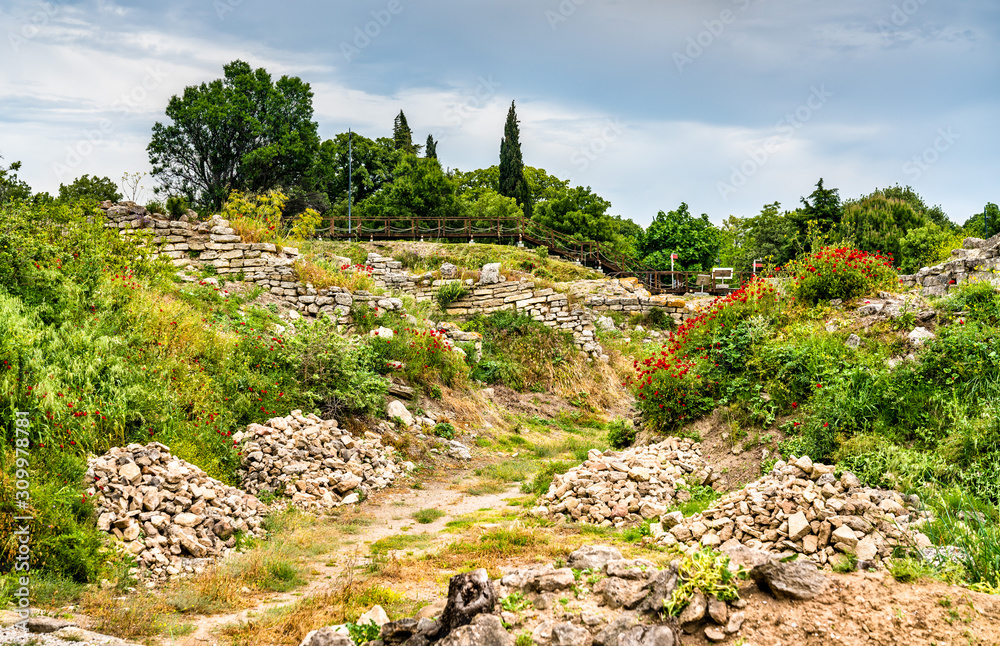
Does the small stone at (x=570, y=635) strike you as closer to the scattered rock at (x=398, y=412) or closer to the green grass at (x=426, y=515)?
the green grass at (x=426, y=515)

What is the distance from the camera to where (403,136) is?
40156 mm

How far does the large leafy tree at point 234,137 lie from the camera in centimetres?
3216

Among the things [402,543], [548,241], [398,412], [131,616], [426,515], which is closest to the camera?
[131,616]

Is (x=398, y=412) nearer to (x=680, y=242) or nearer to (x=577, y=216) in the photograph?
(x=680, y=242)

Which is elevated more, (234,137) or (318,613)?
(234,137)

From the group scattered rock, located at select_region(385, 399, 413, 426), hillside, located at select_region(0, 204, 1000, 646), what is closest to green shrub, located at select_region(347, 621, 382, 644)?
hillside, located at select_region(0, 204, 1000, 646)

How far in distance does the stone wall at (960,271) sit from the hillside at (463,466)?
2.4 inches

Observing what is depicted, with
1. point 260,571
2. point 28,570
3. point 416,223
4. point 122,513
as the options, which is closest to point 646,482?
point 260,571

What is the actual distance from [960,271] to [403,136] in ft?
112

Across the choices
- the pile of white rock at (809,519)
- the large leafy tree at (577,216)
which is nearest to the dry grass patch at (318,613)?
the pile of white rock at (809,519)

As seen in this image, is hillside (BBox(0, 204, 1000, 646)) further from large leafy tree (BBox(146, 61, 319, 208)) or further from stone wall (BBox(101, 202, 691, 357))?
large leafy tree (BBox(146, 61, 319, 208))

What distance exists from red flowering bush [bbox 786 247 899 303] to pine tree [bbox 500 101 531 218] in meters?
27.7

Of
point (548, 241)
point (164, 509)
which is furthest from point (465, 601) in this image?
point (548, 241)

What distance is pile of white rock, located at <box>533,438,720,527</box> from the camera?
6797 mm
